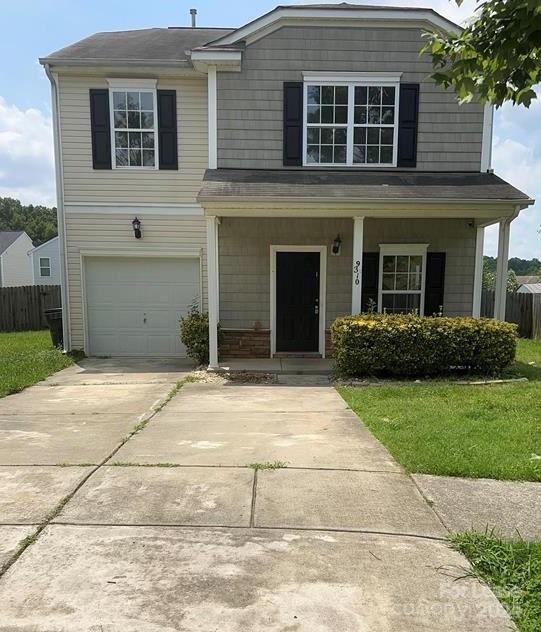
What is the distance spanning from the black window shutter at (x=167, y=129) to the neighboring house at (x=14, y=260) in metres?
29.5

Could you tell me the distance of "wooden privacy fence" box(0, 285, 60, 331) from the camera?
16594mm

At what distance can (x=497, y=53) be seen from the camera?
297 cm

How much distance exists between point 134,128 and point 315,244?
446 cm

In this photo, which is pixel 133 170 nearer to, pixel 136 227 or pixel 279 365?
pixel 136 227

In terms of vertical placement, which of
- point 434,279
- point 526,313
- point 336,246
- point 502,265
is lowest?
point 526,313

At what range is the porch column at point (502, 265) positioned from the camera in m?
8.29

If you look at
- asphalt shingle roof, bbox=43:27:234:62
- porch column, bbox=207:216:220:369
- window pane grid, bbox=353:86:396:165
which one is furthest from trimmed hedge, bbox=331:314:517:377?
asphalt shingle roof, bbox=43:27:234:62

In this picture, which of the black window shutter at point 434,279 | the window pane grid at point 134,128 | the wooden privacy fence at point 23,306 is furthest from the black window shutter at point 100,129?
the wooden privacy fence at point 23,306

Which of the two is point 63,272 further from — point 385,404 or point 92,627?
point 92,627

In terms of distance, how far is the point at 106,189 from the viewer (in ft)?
32.0

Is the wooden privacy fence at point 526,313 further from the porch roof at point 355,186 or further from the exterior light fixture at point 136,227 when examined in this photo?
the exterior light fixture at point 136,227

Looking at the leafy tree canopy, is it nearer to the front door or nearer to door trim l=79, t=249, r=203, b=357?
door trim l=79, t=249, r=203, b=357

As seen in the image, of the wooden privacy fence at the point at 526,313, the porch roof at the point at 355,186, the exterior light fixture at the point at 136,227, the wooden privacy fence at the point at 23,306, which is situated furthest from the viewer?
the wooden privacy fence at the point at 23,306

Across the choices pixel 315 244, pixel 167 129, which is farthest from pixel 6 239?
pixel 315 244
